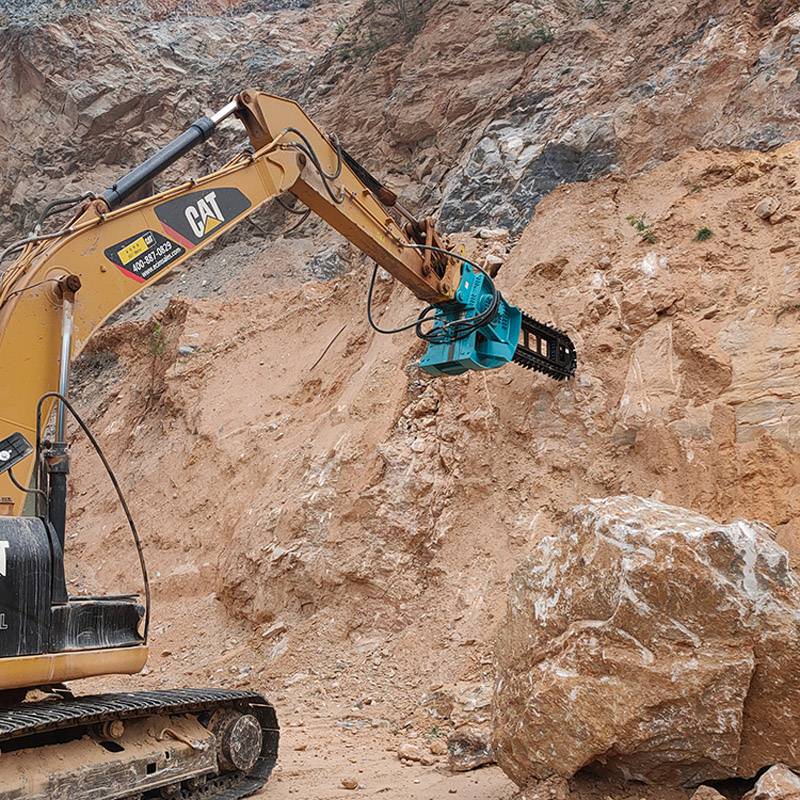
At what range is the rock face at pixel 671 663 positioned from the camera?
4156mm

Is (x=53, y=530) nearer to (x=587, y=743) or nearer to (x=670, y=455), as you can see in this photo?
(x=587, y=743)

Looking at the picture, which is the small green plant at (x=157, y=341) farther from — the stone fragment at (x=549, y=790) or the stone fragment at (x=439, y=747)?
the stone fragment at (x=549, y=790)

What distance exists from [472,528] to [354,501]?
121cm

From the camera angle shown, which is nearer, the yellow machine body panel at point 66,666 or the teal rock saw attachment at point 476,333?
the yellow machine body panel at point 66,666

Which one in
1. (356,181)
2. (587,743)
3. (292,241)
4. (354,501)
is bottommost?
(587,743)

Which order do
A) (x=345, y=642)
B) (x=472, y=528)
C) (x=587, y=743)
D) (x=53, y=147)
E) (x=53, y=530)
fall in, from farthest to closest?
(x=53, y=147) < (x=472, y=528) < (x=345, y=642) < (x=53, y=530) < (x=587, y=743)

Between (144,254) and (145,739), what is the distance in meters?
2.93

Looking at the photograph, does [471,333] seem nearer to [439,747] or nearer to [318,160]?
[318,160]

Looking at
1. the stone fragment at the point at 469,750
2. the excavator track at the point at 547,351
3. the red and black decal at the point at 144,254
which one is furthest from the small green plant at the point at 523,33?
the stone fragment at the point at 469,750

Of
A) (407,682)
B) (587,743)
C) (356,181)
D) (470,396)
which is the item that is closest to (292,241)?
(470,396)

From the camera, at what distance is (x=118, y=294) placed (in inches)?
217

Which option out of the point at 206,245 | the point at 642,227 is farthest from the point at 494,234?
the point at 206,245

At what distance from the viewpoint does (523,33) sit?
1645cm

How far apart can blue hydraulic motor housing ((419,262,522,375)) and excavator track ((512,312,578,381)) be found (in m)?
0.31
